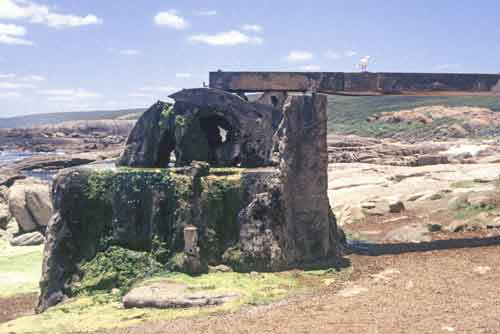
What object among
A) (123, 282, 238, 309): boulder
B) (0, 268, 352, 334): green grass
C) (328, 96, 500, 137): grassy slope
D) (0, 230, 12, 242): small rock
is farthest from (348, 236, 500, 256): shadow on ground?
(328, 96, 500, 137): grassy slope

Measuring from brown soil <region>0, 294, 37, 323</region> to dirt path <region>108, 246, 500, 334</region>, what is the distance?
25.0ft

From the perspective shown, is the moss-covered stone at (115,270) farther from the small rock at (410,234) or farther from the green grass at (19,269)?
the small rock at (410,234)

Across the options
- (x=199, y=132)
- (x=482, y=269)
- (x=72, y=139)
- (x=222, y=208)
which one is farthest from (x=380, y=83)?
(x=72, y=139)

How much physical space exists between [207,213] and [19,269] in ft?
41.7

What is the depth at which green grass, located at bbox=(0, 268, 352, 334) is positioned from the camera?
49.6ft

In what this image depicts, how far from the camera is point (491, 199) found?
2614 centimetres

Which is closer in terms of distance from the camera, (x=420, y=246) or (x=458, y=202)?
(x=420, y=246)

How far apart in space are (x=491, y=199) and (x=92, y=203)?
17.1 meters

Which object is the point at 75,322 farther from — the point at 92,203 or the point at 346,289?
the point at 346,289

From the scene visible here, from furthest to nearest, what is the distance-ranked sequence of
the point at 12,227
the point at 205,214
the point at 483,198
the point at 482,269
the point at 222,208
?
the point at 12,227 → the point at 483,198 → the point at 222,208 → the point at 205,214 → the point at 482,269

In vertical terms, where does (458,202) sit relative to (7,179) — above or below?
above

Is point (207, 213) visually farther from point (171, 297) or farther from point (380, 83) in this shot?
point (380, 83)

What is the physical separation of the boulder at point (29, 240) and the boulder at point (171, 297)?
1868 cm

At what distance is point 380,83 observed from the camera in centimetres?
2180
